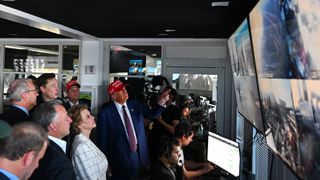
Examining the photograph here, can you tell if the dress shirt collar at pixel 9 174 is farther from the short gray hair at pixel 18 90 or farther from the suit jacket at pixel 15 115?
the short gray hair at pixel 18 90

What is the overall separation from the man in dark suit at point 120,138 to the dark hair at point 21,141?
1.92m

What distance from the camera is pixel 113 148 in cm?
350

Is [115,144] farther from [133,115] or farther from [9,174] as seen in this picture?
[9,174]

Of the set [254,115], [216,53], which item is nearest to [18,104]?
[254,115]

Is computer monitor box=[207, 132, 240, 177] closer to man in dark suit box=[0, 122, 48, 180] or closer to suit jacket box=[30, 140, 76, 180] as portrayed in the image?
suit jacket box=[30, 140, 76, 180]

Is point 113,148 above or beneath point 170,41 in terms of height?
beneath

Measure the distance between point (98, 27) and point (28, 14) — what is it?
1.10 meters

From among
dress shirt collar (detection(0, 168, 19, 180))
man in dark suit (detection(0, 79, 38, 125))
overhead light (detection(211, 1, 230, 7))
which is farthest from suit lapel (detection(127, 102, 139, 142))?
dress shirt collar (detection(0, 168, 19, 180))

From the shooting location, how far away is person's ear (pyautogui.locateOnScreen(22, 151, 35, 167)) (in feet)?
4.85

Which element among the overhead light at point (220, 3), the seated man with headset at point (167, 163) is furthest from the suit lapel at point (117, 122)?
the overhead light at point (220, 3)

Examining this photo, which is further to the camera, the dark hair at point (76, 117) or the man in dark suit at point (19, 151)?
the dark hair at point (76, 117)

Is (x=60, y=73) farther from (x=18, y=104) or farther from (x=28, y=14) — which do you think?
(x=18, y=104)

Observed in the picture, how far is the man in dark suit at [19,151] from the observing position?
1.44m

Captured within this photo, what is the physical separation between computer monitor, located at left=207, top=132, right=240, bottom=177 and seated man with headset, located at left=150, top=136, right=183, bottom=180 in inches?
15.5
